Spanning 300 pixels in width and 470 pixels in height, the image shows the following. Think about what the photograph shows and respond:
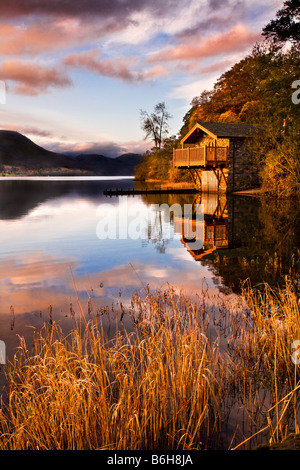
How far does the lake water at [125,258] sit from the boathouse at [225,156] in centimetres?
1134

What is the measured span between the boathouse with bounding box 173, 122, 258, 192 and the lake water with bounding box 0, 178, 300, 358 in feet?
37.2

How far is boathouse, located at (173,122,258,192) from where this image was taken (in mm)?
35156

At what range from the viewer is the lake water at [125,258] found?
29.2ft

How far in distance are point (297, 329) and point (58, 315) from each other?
4823 millimetres

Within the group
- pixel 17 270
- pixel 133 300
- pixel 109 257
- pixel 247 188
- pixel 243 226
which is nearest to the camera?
pixel 133 300

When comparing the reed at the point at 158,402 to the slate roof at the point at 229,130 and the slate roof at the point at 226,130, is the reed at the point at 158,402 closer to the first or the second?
the slate roof at the point at 226,130

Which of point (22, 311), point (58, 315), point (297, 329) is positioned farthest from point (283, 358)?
point (22, 311)

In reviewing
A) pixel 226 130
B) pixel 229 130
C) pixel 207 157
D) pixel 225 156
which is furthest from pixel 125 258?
pixel 229 130

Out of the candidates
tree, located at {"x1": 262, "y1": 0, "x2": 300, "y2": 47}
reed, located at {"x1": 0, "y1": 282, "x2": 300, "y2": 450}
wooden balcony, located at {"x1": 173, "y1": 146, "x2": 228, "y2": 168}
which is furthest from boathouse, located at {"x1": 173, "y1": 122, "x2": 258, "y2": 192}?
reed, located at {"x1": 0, "y1": 282, "x2": 300, "y2": 450}

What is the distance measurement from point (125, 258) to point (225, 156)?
2505 cm

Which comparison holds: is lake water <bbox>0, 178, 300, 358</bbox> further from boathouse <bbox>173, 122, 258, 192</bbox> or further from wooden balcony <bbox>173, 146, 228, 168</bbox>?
boathouse <bbox>173, 122, 258, 192</bbox>

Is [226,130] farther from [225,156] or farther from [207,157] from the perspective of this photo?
[207,157]
